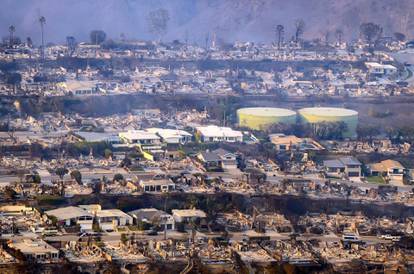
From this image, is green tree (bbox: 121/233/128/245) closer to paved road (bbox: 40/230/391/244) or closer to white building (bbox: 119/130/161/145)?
paved road (bbox: 40/230/391/244)

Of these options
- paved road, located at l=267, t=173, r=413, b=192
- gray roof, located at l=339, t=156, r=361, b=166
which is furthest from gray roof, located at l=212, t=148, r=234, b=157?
gray roof, located at l=339, t=156, r=361, b=166

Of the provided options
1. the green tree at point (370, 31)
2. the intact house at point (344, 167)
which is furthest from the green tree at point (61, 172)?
the green tree at point (370, 31)

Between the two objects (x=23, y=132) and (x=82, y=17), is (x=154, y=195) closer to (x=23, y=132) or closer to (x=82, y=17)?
(x=23, y=132)

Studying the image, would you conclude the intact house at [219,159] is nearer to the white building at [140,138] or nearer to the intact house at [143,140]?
the intact house at [143,140]

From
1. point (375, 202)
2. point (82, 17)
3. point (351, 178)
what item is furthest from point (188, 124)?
point (82, 17)

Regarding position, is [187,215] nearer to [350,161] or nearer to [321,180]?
[321,180]

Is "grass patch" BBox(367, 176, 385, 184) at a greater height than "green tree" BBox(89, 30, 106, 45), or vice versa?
"green tree" BBox(89, 30, 106, 45)
